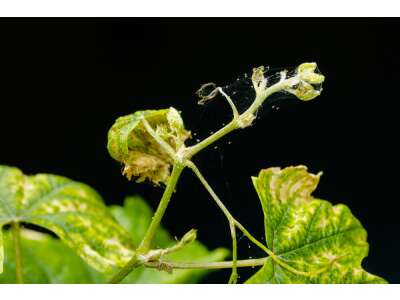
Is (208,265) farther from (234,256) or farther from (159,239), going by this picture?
(159,239)

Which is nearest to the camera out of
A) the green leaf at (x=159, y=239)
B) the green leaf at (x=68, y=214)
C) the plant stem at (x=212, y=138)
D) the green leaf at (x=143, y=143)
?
the plant stem at (x=212, y=138)

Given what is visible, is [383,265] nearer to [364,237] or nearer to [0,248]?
[364,237]

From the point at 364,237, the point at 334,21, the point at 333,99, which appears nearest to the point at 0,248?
the point at 364,237

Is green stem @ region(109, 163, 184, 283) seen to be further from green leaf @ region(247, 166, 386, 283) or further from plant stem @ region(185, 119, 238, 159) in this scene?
green leaf @ region(247, 166, 386, 283)

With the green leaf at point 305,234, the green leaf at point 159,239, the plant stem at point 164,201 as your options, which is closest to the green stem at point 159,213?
the plant stem at point 164,201

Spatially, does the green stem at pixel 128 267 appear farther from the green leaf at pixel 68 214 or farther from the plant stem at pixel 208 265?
the green leaf at pixel 68 214
